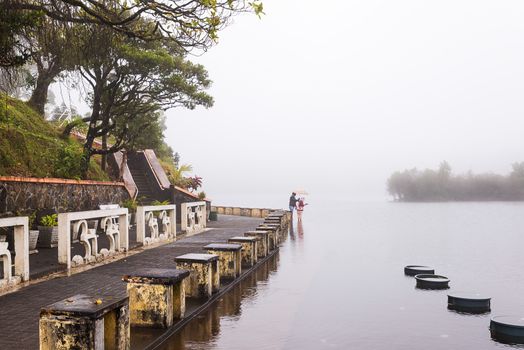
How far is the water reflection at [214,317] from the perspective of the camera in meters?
6.83

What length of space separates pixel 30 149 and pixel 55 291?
10.6 metres

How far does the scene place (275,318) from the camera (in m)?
8.45

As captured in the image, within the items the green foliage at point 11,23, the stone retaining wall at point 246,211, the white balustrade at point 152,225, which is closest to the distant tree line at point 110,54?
the green foliage at point 11,23

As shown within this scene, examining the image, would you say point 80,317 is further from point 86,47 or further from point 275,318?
point 86,47

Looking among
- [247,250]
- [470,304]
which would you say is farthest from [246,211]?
[470,304]

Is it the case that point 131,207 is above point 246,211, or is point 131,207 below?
above

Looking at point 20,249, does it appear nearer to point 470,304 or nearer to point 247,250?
point 247,250

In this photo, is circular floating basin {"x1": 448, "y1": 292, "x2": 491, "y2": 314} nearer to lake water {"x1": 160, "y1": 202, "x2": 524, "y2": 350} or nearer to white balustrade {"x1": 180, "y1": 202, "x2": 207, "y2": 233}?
lake water {"x1": 160, "y1": 202, "x2": 524, "y2": 350}

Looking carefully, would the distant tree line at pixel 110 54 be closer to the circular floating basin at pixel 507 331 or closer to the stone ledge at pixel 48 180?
the stone ledge at pixel 48 180

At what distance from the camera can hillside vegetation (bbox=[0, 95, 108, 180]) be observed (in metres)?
16.7

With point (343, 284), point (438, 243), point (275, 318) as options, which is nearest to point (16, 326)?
point (275, 318)

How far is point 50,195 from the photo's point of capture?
16.3 metres

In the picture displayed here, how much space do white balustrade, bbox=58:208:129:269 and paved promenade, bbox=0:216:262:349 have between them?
51 centimetres

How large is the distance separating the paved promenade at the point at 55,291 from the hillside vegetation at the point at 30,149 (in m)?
5.64
